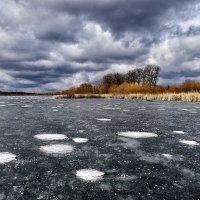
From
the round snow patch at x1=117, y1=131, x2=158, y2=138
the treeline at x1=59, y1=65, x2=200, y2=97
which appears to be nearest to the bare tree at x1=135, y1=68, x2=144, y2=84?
the treeline at x1=59, y1=65, x2=200, y2=97

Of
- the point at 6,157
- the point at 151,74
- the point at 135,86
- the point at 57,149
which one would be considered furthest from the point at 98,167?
the point at 151,74

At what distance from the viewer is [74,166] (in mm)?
1998

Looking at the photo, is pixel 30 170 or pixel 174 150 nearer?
pixel 30 170

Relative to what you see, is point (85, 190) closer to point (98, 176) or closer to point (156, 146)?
point (98, 176)

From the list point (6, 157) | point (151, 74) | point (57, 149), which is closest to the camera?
point (6, 157)

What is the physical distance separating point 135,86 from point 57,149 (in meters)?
28.9

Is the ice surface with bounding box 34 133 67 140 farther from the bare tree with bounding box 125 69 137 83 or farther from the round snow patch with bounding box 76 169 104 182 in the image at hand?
the bare tree with bounding box 125 69 137 83

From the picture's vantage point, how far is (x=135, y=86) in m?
31.0

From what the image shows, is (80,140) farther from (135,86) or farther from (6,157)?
(135,86)

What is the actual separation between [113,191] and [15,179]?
608 millimetres

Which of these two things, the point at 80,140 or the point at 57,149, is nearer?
the point at 57,149

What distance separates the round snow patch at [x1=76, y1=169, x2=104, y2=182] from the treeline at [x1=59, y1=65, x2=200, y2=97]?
2141 cm

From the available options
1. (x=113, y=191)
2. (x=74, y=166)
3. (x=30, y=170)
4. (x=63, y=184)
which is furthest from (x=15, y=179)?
(x=113, y=191)

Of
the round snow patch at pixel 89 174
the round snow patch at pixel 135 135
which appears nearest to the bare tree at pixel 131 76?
the round snow patch at pixel 135 135
